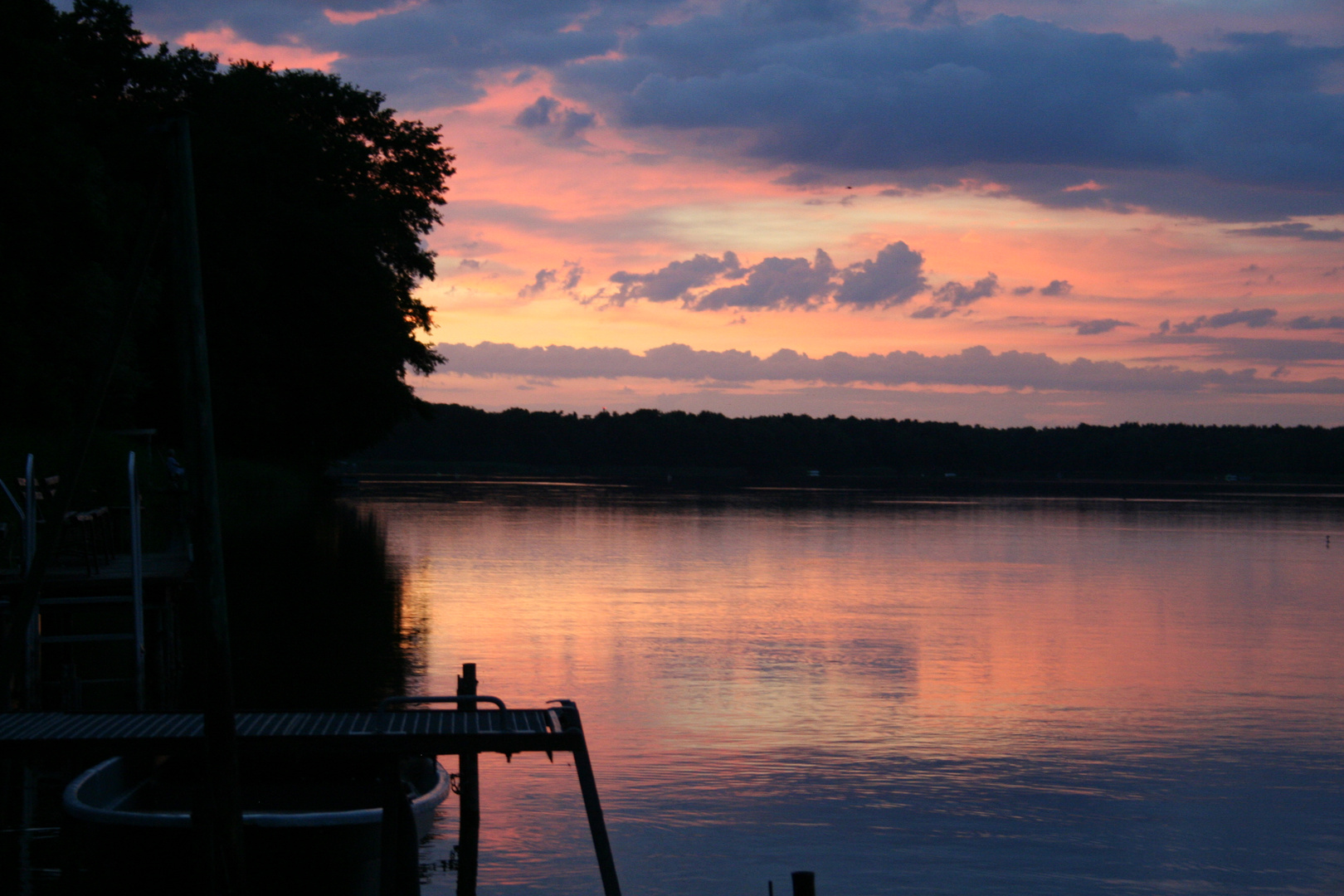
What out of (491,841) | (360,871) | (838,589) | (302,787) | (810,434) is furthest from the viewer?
(810,434)

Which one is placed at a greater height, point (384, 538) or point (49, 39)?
point (49, 39)

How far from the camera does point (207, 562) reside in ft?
28.5

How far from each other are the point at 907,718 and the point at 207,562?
10.8m

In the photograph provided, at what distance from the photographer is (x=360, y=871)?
9.18 metres

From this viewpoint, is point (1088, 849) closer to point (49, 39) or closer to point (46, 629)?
point (46, 629)

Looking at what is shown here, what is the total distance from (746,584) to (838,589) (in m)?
2.28

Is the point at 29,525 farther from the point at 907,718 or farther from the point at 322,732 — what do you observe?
the point at 907,718

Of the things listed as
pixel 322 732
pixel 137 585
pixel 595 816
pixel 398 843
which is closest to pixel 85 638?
pixel 137 585

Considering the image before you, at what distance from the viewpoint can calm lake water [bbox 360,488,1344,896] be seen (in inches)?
451

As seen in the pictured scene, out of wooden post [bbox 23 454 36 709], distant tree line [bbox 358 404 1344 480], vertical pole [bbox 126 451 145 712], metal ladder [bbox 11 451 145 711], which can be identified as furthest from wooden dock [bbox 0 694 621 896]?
distant tree line [bbox 358 404 1344 480]

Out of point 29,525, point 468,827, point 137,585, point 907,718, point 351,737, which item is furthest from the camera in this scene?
point 907,718

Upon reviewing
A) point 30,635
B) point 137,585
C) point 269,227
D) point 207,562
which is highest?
point 269,227

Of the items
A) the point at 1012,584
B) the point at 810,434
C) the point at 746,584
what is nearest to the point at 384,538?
the point at 746,584

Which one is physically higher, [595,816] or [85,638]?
[85,638]
